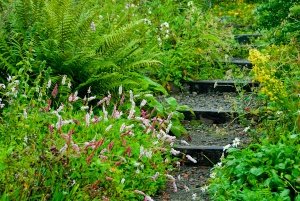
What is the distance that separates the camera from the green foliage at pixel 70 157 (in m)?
3.76

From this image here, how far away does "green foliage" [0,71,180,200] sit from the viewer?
376cm

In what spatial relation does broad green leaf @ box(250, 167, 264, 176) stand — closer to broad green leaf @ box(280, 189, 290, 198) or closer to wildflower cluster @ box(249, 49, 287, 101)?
broad green leaf @ box(280, 189, 290, 198)

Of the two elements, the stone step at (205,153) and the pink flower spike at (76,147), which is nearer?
the pink flower spike at (76,147)

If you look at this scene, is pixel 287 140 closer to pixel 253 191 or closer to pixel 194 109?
pixel 253 191

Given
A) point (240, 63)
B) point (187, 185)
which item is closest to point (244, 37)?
point (240, 63)

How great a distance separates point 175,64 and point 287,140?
2.93m

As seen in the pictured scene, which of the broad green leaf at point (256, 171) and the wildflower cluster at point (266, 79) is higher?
the wildflower cluster at point (266, 79)

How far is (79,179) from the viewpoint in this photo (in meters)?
A: 4.20

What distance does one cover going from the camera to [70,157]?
3.99 m

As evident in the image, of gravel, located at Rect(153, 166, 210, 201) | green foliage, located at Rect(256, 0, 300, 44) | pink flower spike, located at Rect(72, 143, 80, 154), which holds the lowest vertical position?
gravel, located at Rect(153, 166, 210, 201)

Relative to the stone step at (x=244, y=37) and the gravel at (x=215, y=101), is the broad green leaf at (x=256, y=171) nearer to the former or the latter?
the gravel at (x=215, y=101)

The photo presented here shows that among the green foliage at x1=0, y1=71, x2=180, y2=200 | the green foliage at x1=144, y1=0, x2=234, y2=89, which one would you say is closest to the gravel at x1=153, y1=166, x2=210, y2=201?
the green foliage at x1=0, y1=71, x2=180, y2=200

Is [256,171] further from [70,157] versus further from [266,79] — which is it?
[70,157]

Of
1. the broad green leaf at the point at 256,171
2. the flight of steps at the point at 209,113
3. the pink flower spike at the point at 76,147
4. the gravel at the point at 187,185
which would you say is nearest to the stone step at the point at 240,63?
the flight of steps at the point at 209,113
